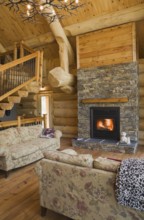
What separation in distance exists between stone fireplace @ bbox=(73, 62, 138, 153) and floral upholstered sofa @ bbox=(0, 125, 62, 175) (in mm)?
1404

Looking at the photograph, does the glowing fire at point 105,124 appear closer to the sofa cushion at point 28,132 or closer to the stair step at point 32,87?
the sofa cushion at point 28,132

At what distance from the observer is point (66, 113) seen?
7953 millimetres

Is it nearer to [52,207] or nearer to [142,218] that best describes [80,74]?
[52,207]

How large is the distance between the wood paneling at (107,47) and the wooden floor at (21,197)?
4.05 m

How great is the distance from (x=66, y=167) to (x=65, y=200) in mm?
418

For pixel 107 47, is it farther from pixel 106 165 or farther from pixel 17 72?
pixel 106 165

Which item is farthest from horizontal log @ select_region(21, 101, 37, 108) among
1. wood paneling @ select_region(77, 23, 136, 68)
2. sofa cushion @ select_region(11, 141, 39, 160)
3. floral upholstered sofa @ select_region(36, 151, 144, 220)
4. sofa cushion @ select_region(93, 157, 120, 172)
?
sofa cushion @ select_region(93, 157, 120, 172)

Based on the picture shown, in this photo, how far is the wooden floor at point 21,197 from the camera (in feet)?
8.05

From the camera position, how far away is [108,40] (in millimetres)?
5859

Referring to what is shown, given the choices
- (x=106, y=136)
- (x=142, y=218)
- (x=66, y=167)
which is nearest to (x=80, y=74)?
(x=106, y=136)

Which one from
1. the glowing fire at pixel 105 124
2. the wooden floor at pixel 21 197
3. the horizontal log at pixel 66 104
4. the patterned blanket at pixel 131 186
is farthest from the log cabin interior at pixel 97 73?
the patterned blanket at pixel 131 186

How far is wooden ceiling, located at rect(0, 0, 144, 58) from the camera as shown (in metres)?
5.46

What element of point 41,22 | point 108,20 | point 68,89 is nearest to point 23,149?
point 68,89

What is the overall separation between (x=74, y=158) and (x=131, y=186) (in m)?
0.76
